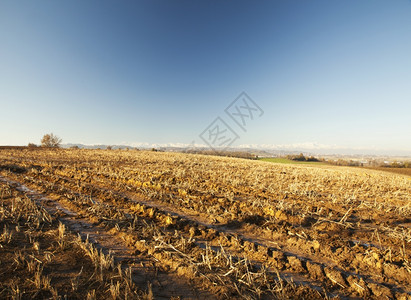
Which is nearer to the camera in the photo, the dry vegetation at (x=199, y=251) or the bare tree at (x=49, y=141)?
the dry vegetation at (x=199, y=251)

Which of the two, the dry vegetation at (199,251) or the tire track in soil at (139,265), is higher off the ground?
the dry vegetation at (199,251)

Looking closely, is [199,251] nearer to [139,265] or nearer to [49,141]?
[139,265]

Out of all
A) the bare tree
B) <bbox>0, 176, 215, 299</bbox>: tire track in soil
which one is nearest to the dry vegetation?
<bbox>0, 176, 215, 299</bbox>: tire track in soil

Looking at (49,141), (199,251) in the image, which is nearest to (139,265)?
(199,251)

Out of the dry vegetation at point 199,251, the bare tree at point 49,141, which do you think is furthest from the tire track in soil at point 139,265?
the bare tree at point 49,141

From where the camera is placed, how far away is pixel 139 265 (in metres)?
3.38

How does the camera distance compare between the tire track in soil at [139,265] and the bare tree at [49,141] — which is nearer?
the tire track in soil at [139,265]

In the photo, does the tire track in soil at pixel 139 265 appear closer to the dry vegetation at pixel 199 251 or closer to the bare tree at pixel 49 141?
the dry vegetation at pixel 199 251

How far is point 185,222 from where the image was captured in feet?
17.1

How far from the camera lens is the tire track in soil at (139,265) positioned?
2770 millimetres

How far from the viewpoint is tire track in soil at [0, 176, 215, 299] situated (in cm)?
277

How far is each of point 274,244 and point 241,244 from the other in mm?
819

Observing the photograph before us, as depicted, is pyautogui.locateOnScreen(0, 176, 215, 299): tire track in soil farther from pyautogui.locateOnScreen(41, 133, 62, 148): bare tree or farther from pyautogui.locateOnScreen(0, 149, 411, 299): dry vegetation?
pyautogui.locateOnScreen(41, 133, 62, 148): bare tree

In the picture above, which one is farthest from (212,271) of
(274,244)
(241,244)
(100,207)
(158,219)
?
(100,207)
